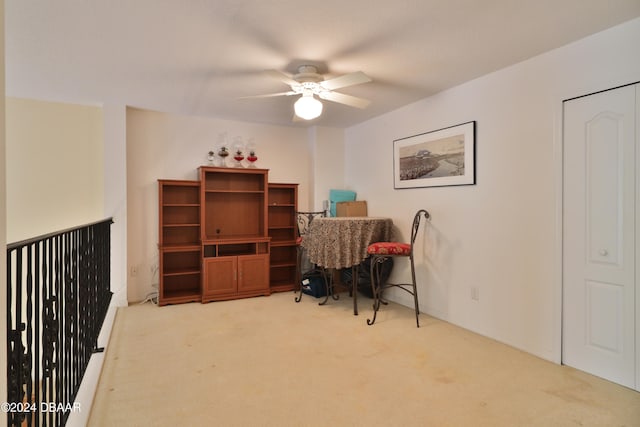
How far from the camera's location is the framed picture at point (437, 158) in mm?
3395

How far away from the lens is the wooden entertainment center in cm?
443

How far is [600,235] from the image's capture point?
247 centimetres

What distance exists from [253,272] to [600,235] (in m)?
3.61

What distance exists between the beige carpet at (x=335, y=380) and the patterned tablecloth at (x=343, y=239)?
72 centimetres

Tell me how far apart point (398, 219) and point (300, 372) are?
2355mm

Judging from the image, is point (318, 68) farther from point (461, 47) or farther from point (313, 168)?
point (313, 168)

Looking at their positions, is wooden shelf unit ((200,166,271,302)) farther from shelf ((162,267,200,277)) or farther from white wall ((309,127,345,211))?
white wall ((309,127,345,211))

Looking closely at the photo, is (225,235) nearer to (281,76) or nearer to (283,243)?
→ (283,243)

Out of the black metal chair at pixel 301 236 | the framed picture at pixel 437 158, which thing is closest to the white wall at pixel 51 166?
the black metal chair at pixel 301 236

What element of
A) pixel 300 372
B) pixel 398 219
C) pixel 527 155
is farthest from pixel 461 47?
pixel 300 372

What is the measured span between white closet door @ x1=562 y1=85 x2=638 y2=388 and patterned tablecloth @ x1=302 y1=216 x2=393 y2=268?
1889 millimetres

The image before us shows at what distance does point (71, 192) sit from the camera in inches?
163

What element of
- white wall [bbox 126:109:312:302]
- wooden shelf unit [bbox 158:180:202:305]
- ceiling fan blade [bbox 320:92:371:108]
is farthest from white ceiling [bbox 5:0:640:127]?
wooden shelf unit [bbox 158:180:202:305]

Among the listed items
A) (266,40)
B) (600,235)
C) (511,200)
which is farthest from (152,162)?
(600,235)
